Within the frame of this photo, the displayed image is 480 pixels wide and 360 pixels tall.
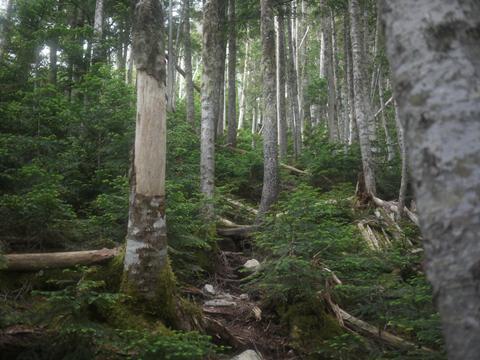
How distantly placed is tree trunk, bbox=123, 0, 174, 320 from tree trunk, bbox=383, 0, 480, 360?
3.54m

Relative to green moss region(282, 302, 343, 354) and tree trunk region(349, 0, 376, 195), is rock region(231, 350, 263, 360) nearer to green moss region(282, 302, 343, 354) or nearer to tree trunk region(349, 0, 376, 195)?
green moss region(282, 302, 343, 354)

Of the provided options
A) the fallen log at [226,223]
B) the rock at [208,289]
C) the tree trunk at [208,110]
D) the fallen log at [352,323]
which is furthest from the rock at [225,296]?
the fallen log at [226,223]

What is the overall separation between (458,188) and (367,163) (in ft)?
31.8

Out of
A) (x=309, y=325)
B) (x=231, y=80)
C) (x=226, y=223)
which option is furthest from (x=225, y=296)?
(x=231, y=80)

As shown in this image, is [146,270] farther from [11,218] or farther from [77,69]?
[77,69]

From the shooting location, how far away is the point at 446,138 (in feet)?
4.92

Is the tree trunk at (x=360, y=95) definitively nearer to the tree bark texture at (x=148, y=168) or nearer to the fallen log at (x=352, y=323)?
the fallen log at (x=352, y=323)

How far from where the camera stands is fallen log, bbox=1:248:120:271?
5.37m

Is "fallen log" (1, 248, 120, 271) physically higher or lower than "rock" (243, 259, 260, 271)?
higher

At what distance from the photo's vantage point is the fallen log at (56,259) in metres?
5.37

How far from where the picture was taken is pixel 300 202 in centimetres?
607

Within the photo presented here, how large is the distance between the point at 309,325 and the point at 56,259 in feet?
11.9

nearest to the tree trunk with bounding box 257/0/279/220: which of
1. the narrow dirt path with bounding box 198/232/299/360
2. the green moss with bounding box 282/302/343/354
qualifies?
the narrow dirt path with bounding box 198/232/299/360

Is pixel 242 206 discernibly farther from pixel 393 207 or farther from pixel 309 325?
pixel 309 325
